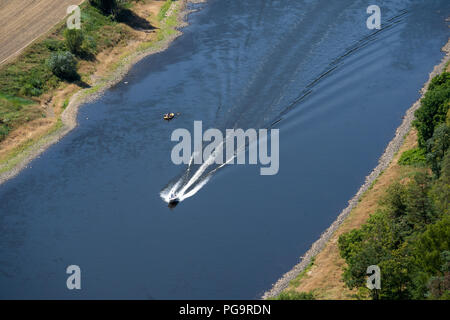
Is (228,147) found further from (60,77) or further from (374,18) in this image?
(374,18)

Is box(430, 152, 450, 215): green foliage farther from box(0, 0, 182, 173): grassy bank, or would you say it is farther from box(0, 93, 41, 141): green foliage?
box(0, 93, 41, 141): green foliage

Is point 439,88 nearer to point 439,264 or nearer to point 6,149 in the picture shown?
point 439,264

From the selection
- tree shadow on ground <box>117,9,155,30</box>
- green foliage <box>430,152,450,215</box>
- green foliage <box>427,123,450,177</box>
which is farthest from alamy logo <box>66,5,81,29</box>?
green foliage <box>430,152,450,215</box>

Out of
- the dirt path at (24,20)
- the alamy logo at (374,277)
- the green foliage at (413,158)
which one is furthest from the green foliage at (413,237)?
the dirt path at (24,20)

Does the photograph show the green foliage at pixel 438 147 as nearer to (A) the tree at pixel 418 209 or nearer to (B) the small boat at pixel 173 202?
(A) the tree at pixel 418 209

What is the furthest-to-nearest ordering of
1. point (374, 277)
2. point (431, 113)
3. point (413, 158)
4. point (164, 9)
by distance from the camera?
point (164, 9)
point (431, 113)
point (413, 158)
point (374, 277)

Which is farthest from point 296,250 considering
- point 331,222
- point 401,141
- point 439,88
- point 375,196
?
point 439,88

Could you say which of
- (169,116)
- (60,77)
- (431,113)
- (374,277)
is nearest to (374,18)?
(431,113)
